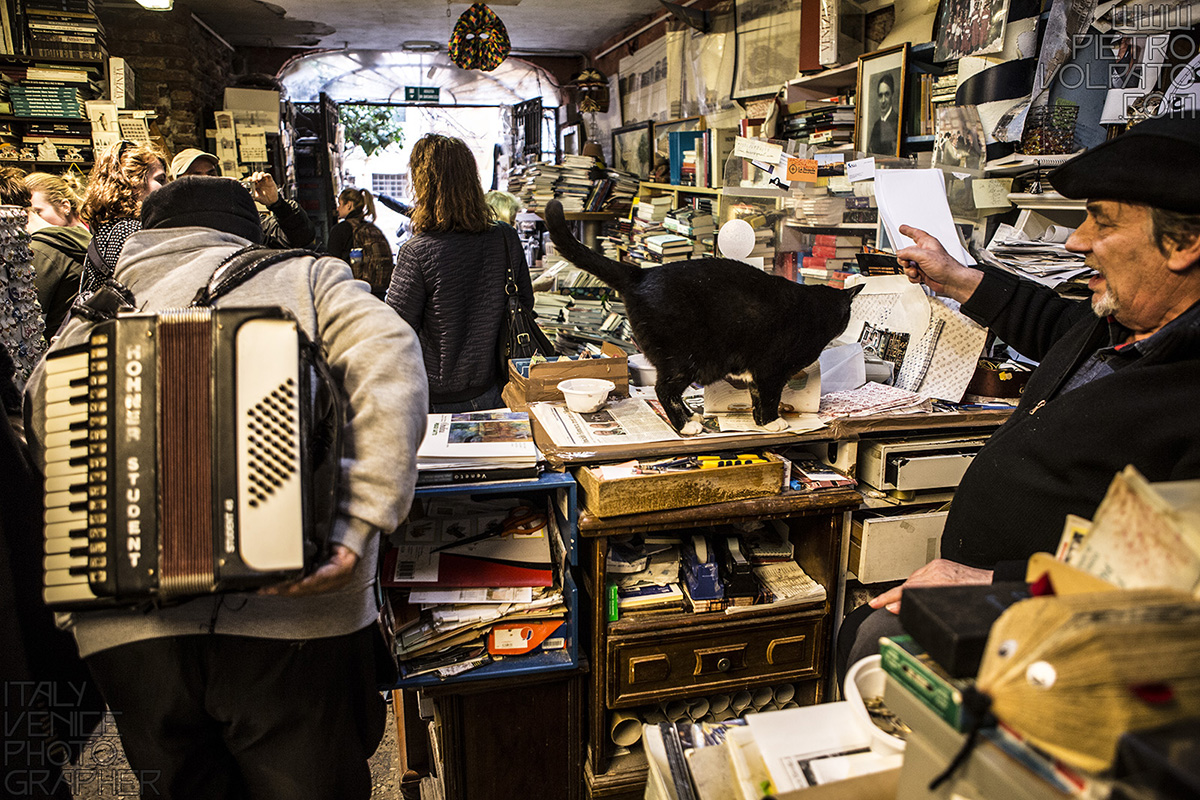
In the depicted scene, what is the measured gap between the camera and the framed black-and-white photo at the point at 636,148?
5.55 m

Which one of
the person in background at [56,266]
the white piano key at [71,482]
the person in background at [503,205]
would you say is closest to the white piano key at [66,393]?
the white piano key at [71,482]

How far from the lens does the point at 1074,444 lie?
4.47ft

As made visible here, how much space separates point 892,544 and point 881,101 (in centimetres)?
197

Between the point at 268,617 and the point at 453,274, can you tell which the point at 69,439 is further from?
the point at 453,274

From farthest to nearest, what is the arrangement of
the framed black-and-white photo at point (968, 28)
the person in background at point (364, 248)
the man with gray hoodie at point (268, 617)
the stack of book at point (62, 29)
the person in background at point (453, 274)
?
1. the stack of book at point (62, 29)
2. the person in background at point (364, 248)
3. the person in background at point (453, 274)
4. the framed black-and-white photo at point (968, 28)
5. the man with gray hoodie at point (268, 617)

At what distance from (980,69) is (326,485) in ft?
7.83

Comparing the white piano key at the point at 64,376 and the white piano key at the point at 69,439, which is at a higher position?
the white piano key at the point at 64,376

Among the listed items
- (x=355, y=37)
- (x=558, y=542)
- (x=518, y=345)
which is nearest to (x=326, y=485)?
(x=558, y=542)

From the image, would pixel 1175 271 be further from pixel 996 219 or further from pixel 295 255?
pixel 295 255

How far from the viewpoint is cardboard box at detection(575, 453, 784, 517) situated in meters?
1.63

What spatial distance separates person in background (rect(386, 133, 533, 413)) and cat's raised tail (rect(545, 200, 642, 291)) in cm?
104

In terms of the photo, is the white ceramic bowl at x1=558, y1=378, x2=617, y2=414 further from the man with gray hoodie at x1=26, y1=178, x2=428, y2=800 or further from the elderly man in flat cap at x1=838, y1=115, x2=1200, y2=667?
the elderly man in flat cap at x1=838, y1=115, x2=1200, y2=667

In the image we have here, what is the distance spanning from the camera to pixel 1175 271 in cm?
130

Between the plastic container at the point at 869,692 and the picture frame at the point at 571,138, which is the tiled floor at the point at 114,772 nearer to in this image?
the plastic container at the point at 869,692
